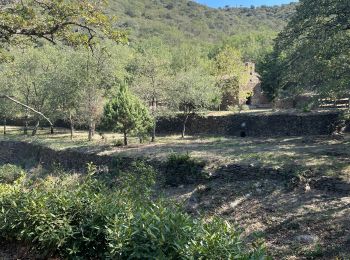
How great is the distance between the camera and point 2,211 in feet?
19.5

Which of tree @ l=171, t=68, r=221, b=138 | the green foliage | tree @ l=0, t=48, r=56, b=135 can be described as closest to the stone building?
tree @ l=171, t=68, r=221, b=138

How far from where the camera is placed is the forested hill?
110431mm

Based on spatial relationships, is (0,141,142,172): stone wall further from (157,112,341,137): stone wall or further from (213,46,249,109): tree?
(213,46,249,109): tree

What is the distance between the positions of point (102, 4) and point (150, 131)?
23.9 meters

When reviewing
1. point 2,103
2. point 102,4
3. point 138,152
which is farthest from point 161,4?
point 102,4

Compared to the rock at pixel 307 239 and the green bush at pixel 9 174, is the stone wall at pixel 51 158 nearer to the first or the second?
the green bush at pixel 9 174

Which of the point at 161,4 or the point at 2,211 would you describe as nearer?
the point at 2,211

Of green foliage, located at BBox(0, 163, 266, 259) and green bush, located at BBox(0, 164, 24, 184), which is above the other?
green foliage, located at BBox(0, 163, 266, 259)

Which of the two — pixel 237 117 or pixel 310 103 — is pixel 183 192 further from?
pixel 237 117

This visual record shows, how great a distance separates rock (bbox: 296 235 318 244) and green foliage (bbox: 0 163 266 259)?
5472 mm

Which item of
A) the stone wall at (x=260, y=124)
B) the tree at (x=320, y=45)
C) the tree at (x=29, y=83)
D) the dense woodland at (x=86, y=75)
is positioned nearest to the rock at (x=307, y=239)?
the tree at (x=320, y=45)

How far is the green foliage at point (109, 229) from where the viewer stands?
409 centimetres

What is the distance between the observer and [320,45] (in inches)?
526

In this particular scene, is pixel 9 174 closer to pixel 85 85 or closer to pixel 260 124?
pixel 85 85
